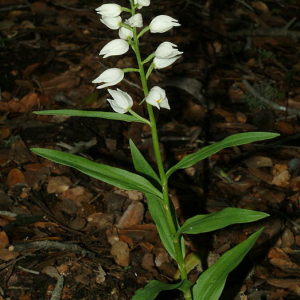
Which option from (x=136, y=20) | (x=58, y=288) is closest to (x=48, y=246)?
(x=58, y=288)

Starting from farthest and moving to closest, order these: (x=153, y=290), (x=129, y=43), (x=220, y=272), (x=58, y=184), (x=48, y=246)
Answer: (x=58, y=184) → (x=48, y=246) → (x=220, y=272) → (x=153, y=290) → (x=129, y=43)

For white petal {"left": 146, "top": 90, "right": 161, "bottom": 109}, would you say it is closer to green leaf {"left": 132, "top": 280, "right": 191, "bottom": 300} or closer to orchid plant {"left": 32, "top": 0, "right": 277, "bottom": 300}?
orchid plant {"left": 32, "top": 0, "right": 277, "bottom": 300}

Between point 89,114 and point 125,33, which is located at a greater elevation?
point 125,33

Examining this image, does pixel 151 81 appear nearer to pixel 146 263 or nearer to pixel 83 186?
pixel 83 186

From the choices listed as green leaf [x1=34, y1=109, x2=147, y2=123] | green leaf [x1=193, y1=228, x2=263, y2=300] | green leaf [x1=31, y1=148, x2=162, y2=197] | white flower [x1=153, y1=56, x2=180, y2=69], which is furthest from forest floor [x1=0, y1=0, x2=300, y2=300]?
white flower [x1=153, y1=56, x2=180, y2=69]

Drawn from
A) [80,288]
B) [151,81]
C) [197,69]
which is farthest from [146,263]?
[197,69]

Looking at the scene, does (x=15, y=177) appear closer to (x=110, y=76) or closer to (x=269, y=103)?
(x=110, y=76)

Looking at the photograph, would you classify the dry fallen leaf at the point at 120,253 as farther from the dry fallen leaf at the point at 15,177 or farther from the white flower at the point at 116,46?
the white flower at the point at 116,46
